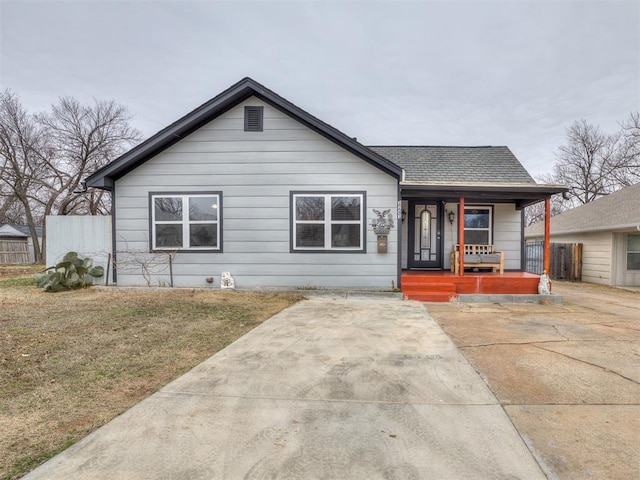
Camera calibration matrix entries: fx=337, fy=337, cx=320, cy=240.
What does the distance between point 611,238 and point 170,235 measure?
15.0 metres

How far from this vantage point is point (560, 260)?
1481 centimetres

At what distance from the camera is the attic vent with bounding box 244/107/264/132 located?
8406 mm

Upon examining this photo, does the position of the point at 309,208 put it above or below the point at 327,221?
above

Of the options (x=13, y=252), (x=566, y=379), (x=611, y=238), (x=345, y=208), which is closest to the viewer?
(x=566, y=379)

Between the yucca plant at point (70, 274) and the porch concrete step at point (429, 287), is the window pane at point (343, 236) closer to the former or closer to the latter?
the porch concrete step at point (429, 287)

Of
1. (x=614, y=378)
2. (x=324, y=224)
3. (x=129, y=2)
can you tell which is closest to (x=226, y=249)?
(x=324, y=224)

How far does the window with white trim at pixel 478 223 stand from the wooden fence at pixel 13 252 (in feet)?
85.6

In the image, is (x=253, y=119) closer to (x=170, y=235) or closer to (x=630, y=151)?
(x=170, y=235)

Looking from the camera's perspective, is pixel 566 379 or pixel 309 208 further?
pixel 309 208

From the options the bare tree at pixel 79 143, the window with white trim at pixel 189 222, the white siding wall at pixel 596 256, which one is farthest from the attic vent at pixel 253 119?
the bare tree at pixel 79 143

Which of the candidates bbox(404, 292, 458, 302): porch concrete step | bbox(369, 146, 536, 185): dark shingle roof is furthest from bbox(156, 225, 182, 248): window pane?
bbox(369, 146, 536, 185): dark shingle roof

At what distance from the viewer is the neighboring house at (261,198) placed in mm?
8227

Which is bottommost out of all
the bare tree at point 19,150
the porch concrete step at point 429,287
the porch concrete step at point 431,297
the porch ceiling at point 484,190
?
the porch concrete step at point 431,297

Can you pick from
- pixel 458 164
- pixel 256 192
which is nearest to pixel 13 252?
pixel 256 192
